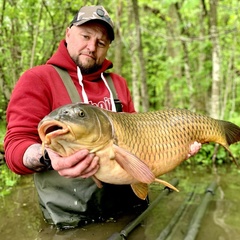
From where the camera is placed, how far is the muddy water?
7.68ft

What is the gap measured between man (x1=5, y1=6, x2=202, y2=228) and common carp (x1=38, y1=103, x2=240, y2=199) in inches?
21.1

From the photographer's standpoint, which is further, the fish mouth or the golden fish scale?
the golden fish scale

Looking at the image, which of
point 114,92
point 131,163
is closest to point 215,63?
point 114,92

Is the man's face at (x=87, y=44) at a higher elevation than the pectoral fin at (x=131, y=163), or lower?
higher

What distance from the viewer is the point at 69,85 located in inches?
93.7

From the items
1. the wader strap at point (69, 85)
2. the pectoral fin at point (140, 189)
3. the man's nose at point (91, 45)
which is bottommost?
the pectoral fin at point (140, 189)

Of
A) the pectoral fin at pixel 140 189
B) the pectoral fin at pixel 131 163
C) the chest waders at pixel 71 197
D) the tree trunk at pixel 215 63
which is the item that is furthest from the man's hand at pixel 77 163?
the tree trunk at pixel 215 63

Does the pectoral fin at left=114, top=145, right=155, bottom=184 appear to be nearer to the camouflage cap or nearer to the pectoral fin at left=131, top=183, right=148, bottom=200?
→ the pectoral fin at left=131, top=183, right=148, bottom=200

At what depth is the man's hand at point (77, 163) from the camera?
1.45 metres

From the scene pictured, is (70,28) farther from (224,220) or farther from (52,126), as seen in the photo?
(224,220)

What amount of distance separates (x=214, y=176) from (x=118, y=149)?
9.91 feet

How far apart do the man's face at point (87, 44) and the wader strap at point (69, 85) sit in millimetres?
155

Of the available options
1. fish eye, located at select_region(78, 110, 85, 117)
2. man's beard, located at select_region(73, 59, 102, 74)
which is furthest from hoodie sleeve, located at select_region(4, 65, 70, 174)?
fish eye, located at select_region(78, 110, 85, 117)

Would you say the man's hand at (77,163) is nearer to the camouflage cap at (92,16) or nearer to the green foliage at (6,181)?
the camouflage cap at (92,16)
